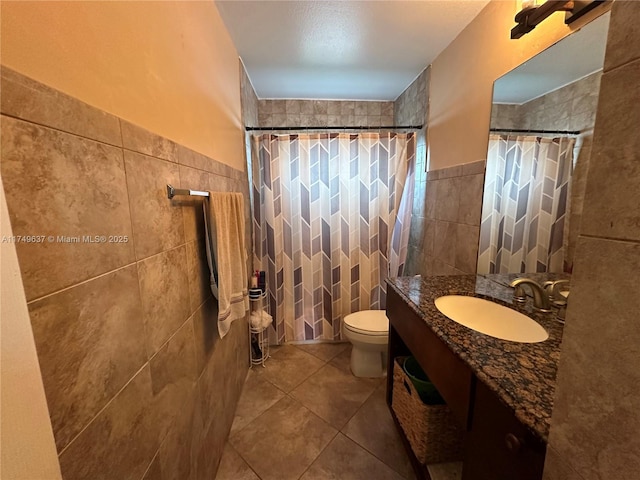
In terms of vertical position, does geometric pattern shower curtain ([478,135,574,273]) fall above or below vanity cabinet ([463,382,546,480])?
above

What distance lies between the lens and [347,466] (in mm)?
1373

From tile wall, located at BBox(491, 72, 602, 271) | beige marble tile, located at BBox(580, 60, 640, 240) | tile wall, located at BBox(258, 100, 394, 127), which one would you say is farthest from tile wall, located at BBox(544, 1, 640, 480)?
tile wall, located at BBox(258, 100, 394, 127)

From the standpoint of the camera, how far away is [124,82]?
68 centimetres

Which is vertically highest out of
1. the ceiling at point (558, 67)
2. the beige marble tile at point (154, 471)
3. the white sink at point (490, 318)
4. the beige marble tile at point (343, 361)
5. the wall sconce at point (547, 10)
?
the wall sconce at point (547, 10)

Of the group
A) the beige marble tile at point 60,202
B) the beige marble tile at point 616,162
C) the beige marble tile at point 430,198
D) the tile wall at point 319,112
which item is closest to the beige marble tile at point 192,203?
the beige marble tile at point 60,202

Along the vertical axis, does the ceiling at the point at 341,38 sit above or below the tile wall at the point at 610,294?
above

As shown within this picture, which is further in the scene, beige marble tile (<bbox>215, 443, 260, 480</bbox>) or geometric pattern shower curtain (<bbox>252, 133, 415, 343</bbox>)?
geometric pattern shower curtain (<bbox>252, 133, 415, 343</bbox>)

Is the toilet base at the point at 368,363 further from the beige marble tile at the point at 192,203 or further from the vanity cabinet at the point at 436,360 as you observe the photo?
the beige marble tile at the point at 192,203

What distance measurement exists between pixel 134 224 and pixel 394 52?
1990 millimetres

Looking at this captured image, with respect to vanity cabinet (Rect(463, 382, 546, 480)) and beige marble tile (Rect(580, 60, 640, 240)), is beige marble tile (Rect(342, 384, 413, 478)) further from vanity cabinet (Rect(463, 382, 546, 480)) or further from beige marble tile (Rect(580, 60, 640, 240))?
beige marble tile (Rect(580, 60, 640, 240))

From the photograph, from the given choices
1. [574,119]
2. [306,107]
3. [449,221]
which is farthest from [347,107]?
[574,119]

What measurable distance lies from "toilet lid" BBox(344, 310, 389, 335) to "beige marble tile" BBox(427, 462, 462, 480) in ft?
2.57

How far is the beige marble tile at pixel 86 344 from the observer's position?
0.47 m

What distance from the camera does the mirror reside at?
984mm
